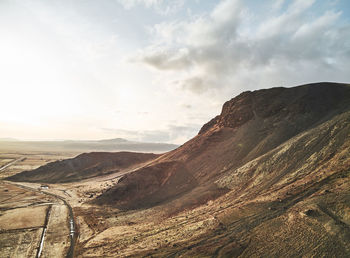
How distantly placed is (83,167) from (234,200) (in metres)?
60.1

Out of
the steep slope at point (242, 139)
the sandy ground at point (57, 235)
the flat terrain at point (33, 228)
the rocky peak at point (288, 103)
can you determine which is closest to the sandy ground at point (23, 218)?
the flat terrain at point (33, 228)

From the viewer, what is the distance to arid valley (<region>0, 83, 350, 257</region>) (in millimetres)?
13188

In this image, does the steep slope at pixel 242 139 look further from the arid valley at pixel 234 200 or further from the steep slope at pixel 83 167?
the steep slope at pixel 83 167

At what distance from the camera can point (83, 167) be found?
6794 centimetres

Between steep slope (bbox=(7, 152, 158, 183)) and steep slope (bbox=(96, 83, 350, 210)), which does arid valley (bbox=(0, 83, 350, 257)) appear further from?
steep slope (bbox=(7, 152, 158, 183))

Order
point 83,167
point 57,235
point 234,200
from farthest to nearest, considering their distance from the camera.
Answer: point 83,167 < point 57,235 < point 234,200

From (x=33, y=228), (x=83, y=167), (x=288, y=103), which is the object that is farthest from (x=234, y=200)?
(x=83, y=167)

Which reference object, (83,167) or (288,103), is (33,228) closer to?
(288,103)

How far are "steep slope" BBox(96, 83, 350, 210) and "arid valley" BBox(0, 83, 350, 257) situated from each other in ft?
0.60

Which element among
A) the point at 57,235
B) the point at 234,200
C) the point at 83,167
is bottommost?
the point at 57,235

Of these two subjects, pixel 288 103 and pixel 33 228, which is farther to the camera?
pixel 288 103

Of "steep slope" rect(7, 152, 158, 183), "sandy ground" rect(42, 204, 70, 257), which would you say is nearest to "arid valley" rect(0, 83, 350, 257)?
"sandy ground" rect(42, 204, 70, 257)

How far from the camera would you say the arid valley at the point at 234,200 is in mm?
13188

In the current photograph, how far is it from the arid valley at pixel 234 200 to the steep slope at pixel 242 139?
184 millimetres
